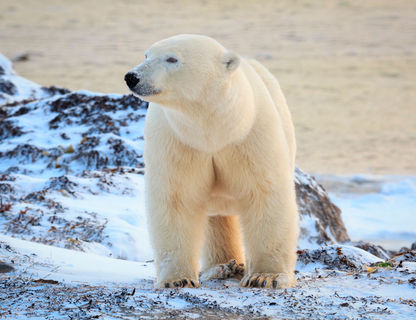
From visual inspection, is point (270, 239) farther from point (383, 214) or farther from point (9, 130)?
point (383, 214)

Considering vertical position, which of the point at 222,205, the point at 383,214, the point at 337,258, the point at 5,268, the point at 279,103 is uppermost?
the point at 279,103

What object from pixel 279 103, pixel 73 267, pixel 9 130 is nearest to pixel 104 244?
pixel 73 267

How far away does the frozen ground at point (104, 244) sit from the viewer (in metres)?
3.41

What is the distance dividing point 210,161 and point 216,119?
377 millimetres

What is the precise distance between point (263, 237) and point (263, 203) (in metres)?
0.26

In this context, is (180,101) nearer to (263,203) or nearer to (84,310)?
(263,203)

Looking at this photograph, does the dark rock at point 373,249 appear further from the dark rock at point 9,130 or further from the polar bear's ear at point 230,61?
the dark rock at point 9,130

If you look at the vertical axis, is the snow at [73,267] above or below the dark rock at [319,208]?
above

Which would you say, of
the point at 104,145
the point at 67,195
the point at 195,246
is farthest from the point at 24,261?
the point at 104,145

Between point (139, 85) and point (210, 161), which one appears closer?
point (139, 85)

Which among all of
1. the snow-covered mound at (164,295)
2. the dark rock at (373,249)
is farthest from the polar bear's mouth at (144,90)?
the dark rock at (373,249)

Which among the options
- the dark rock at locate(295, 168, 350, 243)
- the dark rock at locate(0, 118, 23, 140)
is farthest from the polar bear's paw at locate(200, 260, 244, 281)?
the dark rock at locate(0, 118, 23, 140)

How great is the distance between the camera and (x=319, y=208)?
28.2ft

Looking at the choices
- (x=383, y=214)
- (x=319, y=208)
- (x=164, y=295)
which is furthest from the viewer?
(x=383, y=214)
